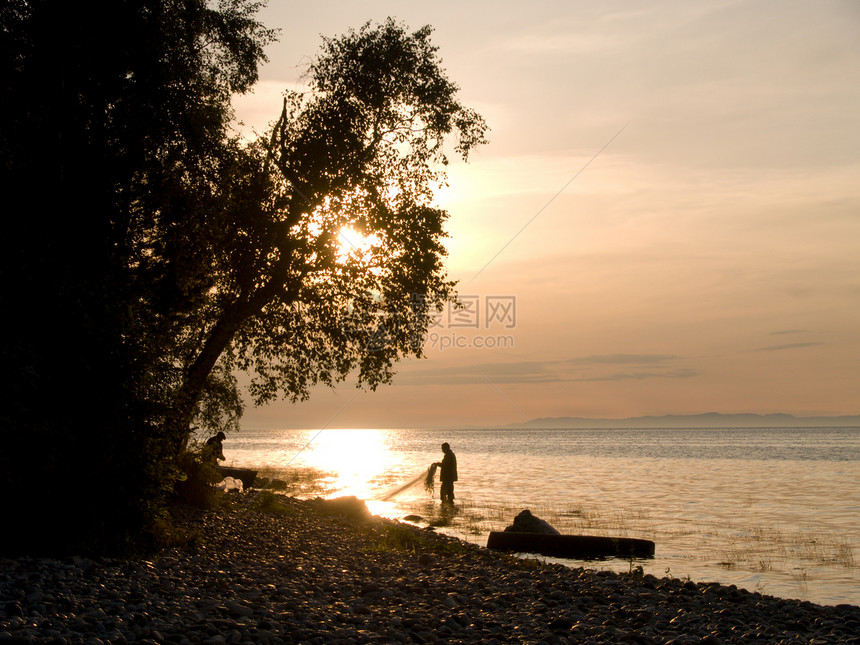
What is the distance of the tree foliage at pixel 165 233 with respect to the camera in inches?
436

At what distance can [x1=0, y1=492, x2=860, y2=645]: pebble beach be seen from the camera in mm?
7664

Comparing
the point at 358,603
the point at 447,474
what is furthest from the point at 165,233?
the point at 447,474

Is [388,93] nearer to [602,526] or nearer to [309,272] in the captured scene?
[309,272]

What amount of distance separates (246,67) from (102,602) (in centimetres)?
1785

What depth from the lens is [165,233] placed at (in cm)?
1405

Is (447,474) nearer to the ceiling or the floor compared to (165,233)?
nearer to the floor

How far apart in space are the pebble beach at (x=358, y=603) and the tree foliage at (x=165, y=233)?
80.0 inches

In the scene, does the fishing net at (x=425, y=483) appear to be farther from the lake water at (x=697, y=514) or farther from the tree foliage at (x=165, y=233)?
the tree foliage at (x=165, y=233)

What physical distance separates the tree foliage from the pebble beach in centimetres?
203

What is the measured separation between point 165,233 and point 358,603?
8784 millimetres

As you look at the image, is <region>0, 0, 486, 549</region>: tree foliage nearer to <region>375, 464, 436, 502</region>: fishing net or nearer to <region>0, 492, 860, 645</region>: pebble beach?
<region>0, 492, 860, 645</region>: pebble beach

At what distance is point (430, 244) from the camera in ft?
70.3

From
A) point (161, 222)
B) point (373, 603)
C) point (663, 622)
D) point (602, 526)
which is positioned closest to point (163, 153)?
point (161, 222)

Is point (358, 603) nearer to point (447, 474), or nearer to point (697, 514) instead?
point (447, 474)
